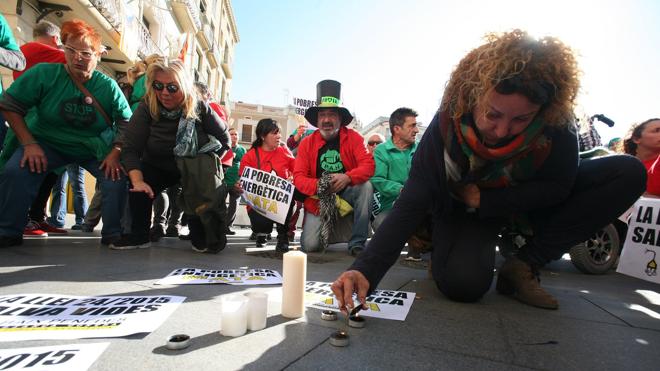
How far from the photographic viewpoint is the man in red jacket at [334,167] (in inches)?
139

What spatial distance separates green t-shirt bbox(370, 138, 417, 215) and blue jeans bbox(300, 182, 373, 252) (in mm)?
244

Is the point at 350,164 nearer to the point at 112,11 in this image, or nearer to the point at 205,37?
the point at 112,11

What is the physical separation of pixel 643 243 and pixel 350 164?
235 cm

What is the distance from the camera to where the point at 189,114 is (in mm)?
2963

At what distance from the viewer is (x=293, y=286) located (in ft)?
4.69

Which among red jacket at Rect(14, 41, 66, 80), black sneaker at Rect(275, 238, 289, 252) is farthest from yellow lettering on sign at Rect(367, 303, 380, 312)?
red jacket at Rect(14, 41, 66, 80)

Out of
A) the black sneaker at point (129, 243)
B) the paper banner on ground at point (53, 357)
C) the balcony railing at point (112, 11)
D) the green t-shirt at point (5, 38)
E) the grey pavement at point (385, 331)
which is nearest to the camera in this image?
the paper banner on ground at point (53, 357)

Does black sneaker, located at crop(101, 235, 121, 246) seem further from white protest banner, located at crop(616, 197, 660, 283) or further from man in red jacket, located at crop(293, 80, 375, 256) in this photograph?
white protest banner, located at crop(616, 197, 660, 283)

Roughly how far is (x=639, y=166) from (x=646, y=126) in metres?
1.97

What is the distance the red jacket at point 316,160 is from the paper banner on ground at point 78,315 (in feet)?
6.88

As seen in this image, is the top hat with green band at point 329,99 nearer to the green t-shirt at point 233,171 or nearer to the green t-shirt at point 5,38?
the green t-shirt at point 233,171

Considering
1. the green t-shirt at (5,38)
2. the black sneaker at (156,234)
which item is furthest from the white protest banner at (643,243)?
the green t-shirt at (5,38)

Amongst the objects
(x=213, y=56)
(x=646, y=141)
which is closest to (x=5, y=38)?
(x=646, y=141)

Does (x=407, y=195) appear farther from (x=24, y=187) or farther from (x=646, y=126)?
(x=646, y=126)
